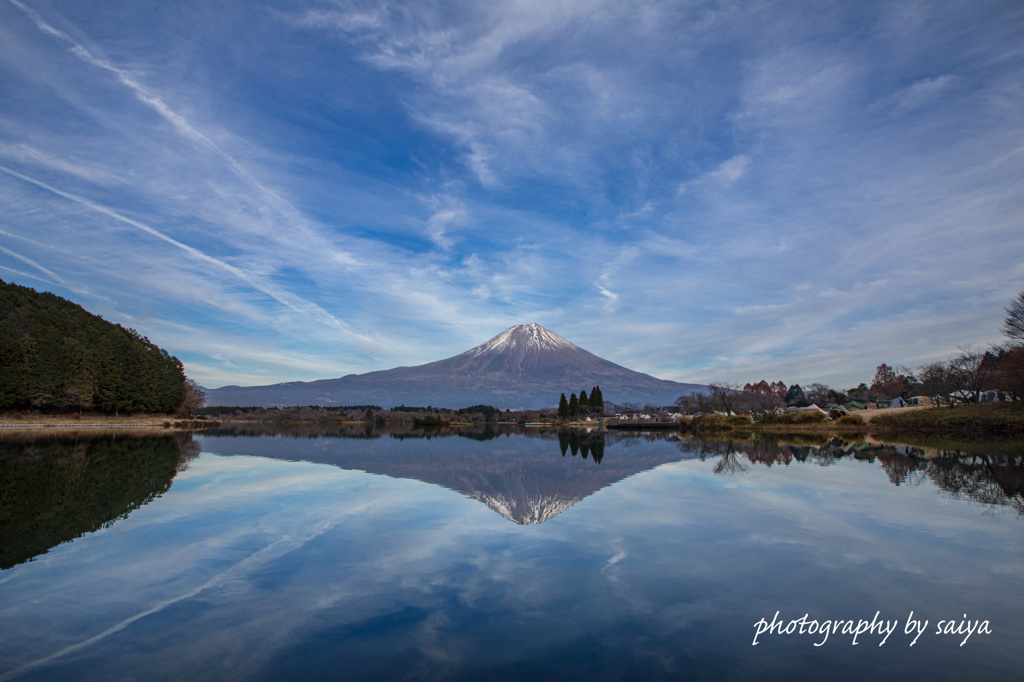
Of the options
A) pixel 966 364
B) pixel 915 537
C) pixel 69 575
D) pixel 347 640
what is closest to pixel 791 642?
pixel 347 640

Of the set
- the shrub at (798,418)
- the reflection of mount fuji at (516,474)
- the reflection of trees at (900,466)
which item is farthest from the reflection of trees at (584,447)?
the shrub at (798,418)

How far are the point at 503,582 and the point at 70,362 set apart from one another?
5509 cm

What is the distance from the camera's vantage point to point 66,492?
1070 centimetres

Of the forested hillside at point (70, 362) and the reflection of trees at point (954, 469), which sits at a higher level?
the forested hillside at point (70, 362)

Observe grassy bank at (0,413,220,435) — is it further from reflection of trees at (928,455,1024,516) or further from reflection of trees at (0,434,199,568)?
reflection of trees at (928,455,1024,516)

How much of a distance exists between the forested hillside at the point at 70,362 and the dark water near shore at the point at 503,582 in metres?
40.2

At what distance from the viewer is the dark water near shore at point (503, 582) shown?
3779 mm

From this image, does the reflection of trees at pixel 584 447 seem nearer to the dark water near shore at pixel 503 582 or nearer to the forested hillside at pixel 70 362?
the dark water near shore at pixel 503 582

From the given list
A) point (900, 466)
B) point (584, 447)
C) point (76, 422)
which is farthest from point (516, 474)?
point (76, 422)

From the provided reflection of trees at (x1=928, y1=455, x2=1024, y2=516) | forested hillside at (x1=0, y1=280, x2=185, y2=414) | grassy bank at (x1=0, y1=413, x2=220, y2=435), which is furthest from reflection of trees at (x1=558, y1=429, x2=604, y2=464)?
forested hillside at (x1=0, y1=280, x2=185, y2=414)

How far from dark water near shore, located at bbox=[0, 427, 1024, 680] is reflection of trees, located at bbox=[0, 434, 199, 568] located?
8 centimetres

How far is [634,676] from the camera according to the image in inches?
138

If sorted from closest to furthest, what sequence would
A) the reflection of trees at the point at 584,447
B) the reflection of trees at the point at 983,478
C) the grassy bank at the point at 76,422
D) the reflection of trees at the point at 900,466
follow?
the reflection of trees at the point at 983,478
the reflection of trees at the point at 900,466
the reflection of trees at the point at 584,447
the grassy bank at the point at 76,422

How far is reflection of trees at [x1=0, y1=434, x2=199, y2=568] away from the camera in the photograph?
726 cm
